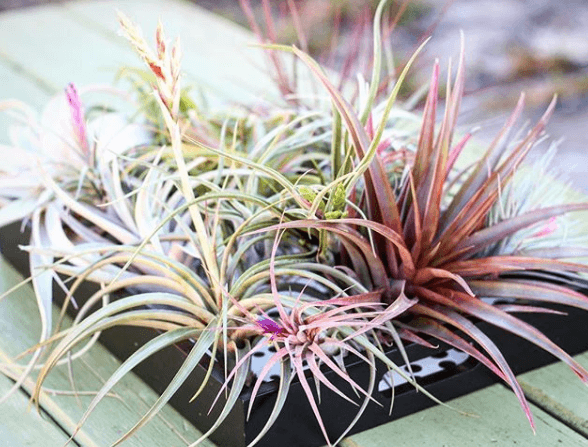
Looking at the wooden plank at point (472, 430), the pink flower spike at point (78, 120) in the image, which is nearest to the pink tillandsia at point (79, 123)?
the pink flower spike at point (78, 120)

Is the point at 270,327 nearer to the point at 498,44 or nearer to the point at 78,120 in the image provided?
the point at 78,120

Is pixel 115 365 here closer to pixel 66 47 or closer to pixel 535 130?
pixel 535 130

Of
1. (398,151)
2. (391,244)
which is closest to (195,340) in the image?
(391,244)

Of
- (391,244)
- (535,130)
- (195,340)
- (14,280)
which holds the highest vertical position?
(535,130)

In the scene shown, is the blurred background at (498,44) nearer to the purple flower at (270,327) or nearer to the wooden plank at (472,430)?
the wooden plank at (472,430)

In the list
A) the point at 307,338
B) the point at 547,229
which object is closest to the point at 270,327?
the point at 307,338

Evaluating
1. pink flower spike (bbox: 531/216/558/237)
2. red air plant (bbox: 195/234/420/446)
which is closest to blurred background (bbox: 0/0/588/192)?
pink flower spike (bbox: 531/216/558/237)
